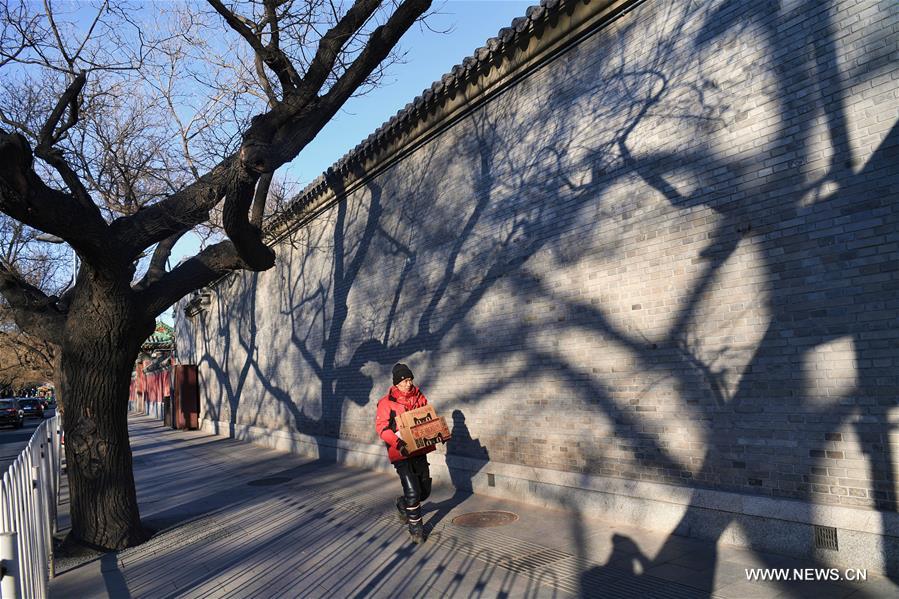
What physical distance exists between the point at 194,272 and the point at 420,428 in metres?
3.76

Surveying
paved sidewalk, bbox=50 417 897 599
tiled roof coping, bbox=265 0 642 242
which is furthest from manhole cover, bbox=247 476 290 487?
tiled roof coping, bbox=265 0 642 242

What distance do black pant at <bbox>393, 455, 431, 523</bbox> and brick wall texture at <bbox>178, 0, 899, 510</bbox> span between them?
1855 millimetres

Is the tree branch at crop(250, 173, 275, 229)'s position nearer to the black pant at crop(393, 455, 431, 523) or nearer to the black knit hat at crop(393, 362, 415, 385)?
the black knit hat at crop(393, 362, 415, 385)

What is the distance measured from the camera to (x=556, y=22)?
25.5ft

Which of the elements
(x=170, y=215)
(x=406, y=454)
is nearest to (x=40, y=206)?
(x=170, y=215)

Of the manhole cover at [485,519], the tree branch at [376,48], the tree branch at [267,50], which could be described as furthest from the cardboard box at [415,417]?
the tree branch at [267,50]

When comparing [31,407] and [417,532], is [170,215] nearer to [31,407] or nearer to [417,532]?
[417,532]

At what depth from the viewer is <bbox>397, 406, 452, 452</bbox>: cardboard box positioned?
6352mm

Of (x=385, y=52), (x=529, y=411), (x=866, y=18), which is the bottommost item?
(x=529, y=411)

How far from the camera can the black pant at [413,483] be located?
6.38 metres

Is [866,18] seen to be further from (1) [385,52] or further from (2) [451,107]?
(2) [451,107]

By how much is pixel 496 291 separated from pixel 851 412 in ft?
15.7

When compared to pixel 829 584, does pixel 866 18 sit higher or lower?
higher

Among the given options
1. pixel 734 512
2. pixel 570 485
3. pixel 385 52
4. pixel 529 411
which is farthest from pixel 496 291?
pixel 734 512
